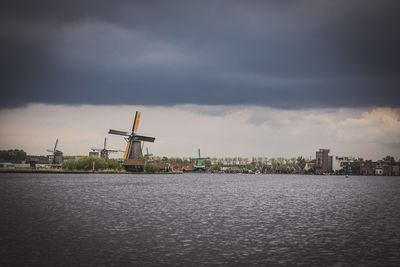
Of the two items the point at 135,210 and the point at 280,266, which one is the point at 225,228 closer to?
the point at 280,266

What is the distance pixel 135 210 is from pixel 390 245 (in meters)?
23.0

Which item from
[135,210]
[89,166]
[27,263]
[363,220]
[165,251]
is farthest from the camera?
[89,166]

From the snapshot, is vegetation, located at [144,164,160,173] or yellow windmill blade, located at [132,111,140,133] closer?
yellow windmill blade, located at [132,111,140,133]

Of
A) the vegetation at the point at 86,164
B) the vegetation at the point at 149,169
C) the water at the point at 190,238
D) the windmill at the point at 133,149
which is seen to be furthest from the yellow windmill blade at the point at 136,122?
the water at the point at 190,238

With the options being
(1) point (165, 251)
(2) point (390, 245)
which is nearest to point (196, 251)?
(1) point (165, 251)

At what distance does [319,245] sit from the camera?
21.7 metres

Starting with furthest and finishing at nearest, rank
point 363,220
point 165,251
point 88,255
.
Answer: point 363,220
point 165,251
point 88,255

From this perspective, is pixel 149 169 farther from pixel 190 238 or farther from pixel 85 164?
pixel 190 238

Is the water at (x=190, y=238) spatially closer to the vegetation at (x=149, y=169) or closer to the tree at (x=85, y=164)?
the tree at (x=85, y=164)

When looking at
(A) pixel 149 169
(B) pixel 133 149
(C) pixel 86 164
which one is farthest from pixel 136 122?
(C) pixel 86 164

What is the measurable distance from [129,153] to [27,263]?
485 feet

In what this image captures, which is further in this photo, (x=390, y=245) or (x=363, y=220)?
(x=363, y=220)

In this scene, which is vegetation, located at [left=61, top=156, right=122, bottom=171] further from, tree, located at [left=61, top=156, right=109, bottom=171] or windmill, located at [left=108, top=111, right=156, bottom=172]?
windmill, located at [left=108, top=111, right=156, bottom=172]

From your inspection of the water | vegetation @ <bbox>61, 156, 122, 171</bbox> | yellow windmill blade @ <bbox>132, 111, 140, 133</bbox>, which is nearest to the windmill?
yellow windmill blade @ <bbox>132, 111, 140, 133</bbox>
